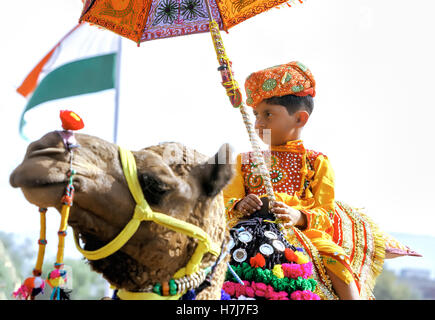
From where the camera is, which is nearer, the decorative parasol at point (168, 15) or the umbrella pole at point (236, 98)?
the umbrella pole at point (236, 98)

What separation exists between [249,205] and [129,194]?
1.46m

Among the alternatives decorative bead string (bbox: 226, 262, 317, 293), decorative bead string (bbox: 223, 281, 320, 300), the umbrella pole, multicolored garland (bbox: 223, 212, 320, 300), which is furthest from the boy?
A: decorative bead string (bbox: 223, 281, 320, 300)

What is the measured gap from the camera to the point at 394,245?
4.12 m

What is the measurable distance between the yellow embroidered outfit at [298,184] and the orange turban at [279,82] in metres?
0.44

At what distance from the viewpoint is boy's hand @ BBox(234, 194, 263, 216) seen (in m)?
3.21

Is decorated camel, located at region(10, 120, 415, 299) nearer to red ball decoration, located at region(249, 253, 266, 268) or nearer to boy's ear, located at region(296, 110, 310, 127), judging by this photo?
red ball decoration, located at region(249, 253, 266, 268)

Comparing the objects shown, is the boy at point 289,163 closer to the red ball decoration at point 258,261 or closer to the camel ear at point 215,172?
the red ball decoration at point 258,261

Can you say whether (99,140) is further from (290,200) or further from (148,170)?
(290,200)

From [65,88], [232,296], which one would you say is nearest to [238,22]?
[232,296]

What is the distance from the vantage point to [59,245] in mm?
1663

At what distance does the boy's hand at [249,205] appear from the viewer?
3.21m

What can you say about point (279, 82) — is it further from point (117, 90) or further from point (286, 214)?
point (117, 90)

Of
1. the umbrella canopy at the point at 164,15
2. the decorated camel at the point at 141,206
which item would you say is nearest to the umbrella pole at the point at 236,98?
the umbrella canopy at the point at 164,15
